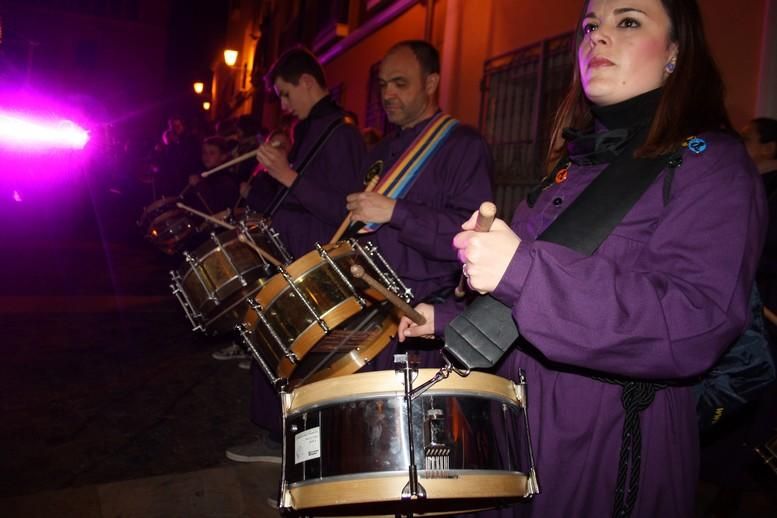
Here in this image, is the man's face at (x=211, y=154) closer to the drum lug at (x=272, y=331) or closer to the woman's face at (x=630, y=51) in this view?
the drum lug at (x=272, y=331)

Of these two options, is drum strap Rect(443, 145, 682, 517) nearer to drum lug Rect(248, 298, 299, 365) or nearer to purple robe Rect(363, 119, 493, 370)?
drum lug Rect(248, 298, 299, 365)

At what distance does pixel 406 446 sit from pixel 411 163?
70.6 inches

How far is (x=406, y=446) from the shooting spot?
52.0 inches

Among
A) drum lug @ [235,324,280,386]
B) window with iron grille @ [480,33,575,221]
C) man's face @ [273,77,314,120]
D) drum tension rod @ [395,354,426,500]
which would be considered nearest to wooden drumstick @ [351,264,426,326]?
drum tension rod @ [395,354,426,500]

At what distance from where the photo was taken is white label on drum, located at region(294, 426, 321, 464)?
1.41 m

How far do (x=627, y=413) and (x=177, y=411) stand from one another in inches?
144

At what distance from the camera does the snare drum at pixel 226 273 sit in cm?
297

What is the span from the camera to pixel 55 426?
3557 mm

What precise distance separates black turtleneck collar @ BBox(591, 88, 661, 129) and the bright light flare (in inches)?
413

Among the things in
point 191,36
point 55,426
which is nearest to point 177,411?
point 55,426

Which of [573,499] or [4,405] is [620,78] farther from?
[4,405]

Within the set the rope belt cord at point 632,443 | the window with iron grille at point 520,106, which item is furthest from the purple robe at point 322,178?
the window with iron grille at point 520,106

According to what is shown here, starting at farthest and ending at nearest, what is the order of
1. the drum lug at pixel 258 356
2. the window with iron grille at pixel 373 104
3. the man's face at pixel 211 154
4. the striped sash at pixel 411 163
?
1. the window with iron grille at pixel 373 104
2. the man's face at pixel 211 154
3. the striped sash at pixel 411 163
4. the drum lug at pixel 258 356

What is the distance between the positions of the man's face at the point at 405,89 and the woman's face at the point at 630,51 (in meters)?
1.68
